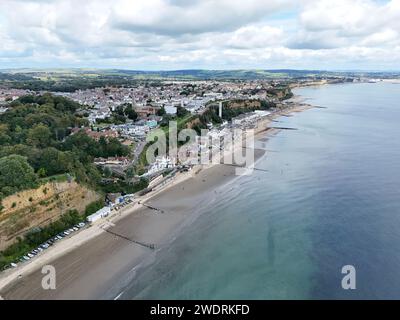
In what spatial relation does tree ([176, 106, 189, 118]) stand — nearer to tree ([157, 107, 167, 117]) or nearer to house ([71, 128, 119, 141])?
tree ([157, 107, 167, 117])

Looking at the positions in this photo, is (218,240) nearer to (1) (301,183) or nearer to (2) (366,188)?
(1) (301,183)

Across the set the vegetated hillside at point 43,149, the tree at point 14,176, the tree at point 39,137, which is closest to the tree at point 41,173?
the vegetated hillside at point 43,149

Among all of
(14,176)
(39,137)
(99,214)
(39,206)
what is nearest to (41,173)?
(14,176)

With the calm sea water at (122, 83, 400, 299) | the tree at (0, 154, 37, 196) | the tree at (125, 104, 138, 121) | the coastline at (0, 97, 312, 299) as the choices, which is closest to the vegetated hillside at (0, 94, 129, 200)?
the tree at (0, 154, 37, 196)

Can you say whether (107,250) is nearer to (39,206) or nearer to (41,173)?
(39,206)

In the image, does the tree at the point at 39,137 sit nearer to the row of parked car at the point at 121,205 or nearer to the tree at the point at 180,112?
the row of parked car at the point at 121,205

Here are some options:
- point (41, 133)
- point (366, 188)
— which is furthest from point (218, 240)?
point (41, 133)

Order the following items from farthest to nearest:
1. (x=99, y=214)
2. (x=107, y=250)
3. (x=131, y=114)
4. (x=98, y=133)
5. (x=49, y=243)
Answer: (x=131, y=114), (x=98, y=133), (x=99, y=214), (x=49, y=243), (x=107, y=250)
